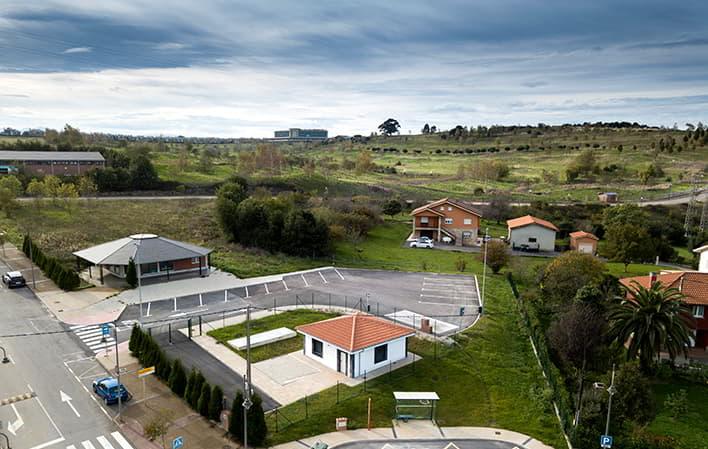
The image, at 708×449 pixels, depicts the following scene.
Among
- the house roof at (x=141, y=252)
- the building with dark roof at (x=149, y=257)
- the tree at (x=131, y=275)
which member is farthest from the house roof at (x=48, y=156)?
the tree at (x=131, y=275)

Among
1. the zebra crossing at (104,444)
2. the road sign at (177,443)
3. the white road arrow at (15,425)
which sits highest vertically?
the road sign at (177,443)

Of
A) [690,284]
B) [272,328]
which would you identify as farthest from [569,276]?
[272,328]

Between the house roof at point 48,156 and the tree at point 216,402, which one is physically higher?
the house roof at point 48,156

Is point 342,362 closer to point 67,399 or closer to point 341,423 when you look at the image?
point 341,423

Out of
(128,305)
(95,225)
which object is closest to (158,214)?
(95,225)

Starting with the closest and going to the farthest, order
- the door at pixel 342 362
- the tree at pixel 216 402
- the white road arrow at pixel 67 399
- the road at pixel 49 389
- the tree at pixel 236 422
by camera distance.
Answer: the tree at pixel 236 422, the road at pixel 49 389, the tree at pixel 216 402, the white road arrow at pixel 67 399, the door at pixel 342 362

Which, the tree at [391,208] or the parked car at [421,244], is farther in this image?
the tree at [391,208]

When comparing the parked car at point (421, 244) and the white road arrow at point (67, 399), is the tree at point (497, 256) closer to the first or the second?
the parked car at point (421, 244)

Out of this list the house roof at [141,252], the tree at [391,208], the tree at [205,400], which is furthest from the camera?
the tree at [391,208]
